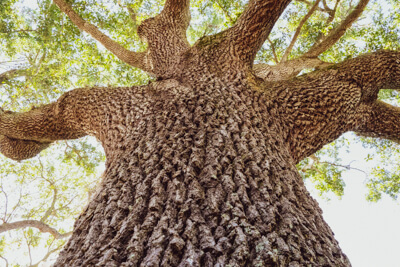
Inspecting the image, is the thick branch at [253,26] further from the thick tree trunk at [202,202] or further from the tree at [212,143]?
the thick tree trunk at [202,202]

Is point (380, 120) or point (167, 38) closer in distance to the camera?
point (380, 120)

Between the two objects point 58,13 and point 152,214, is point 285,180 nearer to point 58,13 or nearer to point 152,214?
point 152,214

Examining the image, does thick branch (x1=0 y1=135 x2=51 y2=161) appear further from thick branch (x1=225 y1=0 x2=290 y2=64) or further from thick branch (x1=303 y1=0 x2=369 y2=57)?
thick branch (x1=303 y1=0 x2=369 y2=57)

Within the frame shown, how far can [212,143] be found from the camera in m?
1.99

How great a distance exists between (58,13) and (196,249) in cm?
956

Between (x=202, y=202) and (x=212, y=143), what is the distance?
621 mm

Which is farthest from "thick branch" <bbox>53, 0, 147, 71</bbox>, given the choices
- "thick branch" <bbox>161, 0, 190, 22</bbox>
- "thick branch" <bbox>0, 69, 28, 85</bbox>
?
"thick branch" <bbox>0, 69, 28, 85</bbox>

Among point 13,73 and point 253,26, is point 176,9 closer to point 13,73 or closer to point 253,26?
point 253,26

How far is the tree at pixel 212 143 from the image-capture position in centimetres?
128

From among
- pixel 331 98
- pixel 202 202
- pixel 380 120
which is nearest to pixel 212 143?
pixel 202 202

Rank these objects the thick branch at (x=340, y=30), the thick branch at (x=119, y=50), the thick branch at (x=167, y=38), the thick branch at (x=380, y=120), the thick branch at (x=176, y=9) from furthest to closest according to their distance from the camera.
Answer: the thick branch at (x=340, y=30) → the thick branch at (x=176, y=9) → the thick branch at (x=119, y=50) → the thick branch at (x=167, y=38) → the thick branch at (x=380, y=120)

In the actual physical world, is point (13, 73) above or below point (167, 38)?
above

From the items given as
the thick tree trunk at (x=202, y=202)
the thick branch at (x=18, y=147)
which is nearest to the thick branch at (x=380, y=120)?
the thick tree trunk at (x=202, y=202)

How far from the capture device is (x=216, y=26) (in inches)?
388
